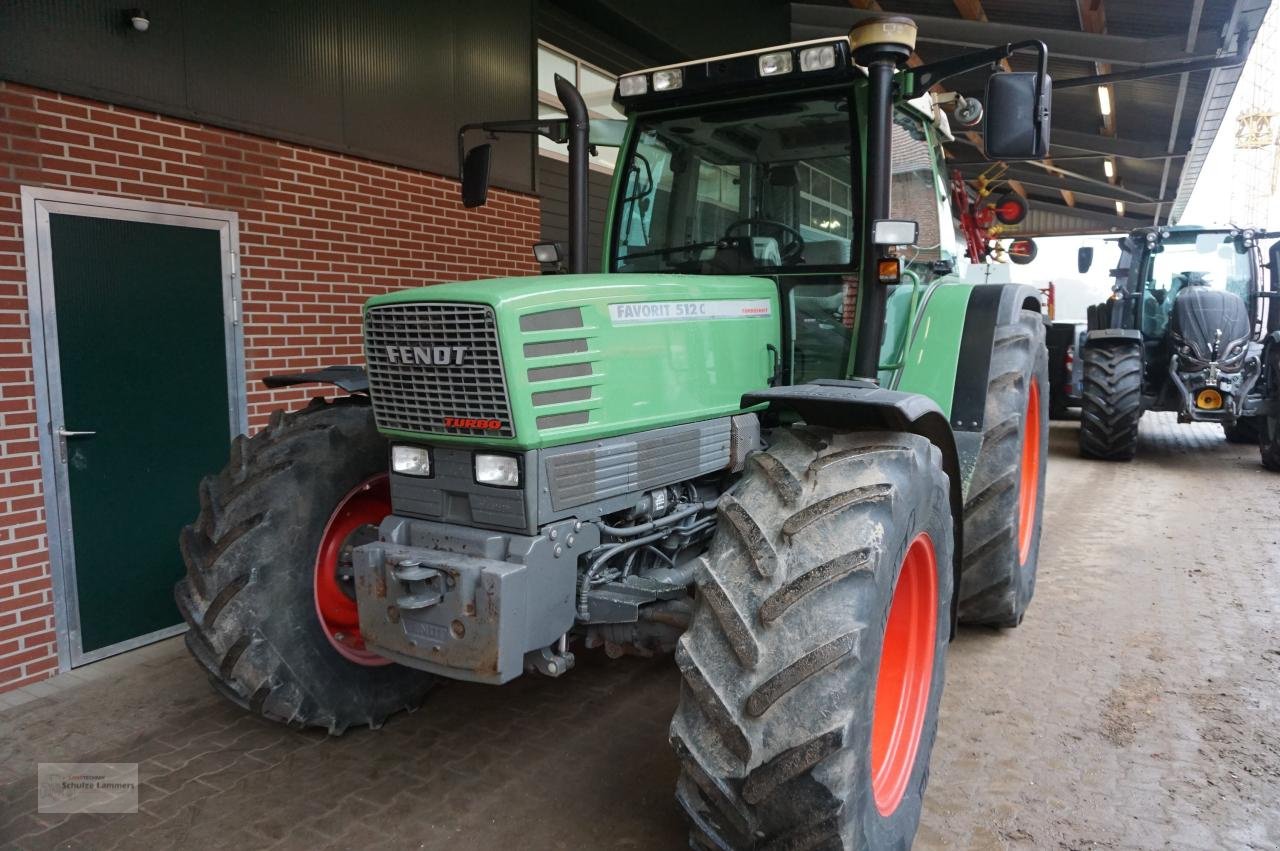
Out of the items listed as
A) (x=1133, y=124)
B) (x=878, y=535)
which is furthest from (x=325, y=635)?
(x=1133, y=124)

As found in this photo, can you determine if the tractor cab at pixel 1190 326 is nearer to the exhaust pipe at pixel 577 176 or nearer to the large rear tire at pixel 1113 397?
the large rear tire at pixel 1113 397

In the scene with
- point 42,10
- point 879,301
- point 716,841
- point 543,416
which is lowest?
point 716,841

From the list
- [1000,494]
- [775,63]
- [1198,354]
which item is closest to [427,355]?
[775,63]

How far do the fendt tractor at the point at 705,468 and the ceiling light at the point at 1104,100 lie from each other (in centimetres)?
667

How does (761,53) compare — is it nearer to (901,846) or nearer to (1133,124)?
(901,846)

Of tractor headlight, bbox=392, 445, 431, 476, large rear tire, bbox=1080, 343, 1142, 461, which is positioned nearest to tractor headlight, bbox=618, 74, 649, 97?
tractor headlight, bbox=392, 445, 431, 476

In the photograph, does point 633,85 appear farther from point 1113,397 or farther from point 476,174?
point 1113,397

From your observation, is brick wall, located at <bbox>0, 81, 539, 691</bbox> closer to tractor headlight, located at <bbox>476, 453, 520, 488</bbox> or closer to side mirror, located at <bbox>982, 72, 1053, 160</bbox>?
tractor headlight, located at <bbox>476, 453, 520, 488</bbox>

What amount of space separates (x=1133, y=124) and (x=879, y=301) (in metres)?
9.37

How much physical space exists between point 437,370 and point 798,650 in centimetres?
126

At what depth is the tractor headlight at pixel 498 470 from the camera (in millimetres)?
2492

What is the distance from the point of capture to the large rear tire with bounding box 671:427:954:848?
6.64 ft

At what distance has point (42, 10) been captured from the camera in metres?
3.70

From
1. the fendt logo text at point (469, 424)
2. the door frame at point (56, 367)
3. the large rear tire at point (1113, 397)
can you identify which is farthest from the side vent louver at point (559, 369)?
the large rear tire at point (1113, 397)
